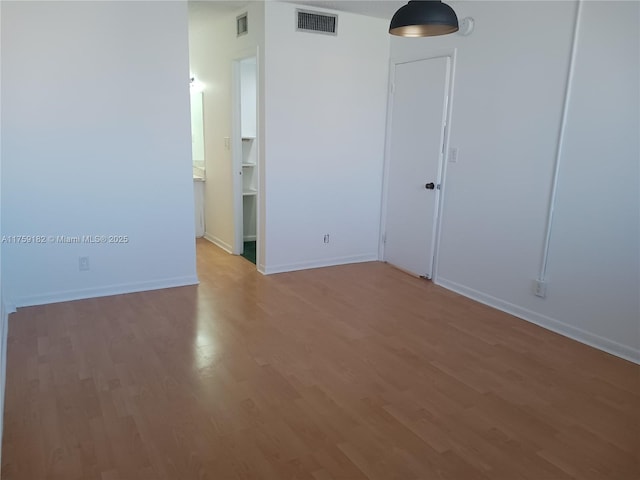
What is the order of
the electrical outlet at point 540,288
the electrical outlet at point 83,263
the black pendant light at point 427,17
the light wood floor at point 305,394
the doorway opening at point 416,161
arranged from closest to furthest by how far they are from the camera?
the light wood floor at point 305,394 < the black pendant light at point 427,17 < the electrical outlet at point 540,288 < the electrical outlet at point 83,263 < the doorway opening at point 416,161

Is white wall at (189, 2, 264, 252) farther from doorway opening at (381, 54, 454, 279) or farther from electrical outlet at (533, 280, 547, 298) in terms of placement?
electrical outlet at (533, 280, 547, 298)

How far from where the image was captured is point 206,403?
2.57 metres

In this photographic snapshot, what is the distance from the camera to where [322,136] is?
4.85m

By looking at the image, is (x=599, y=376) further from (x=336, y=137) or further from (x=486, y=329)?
(x=336, y=137)

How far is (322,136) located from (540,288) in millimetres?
2453

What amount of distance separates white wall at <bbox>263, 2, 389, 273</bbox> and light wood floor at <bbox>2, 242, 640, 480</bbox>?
1.08 meters

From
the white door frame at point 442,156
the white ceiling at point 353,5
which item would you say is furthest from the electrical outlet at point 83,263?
the white door frame at point 442,156

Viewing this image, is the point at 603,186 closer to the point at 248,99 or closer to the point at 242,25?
the point at 242,25

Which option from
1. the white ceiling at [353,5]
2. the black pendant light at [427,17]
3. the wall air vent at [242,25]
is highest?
the white ceiling at [353,5]

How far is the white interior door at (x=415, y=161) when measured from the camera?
4.51 m

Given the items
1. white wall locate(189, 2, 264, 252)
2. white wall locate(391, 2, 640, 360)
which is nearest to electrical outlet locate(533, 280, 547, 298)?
white wall locate(391, 2, 640, 360)

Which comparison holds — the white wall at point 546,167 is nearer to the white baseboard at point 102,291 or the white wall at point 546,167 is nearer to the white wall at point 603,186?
the white wall at point 603,186

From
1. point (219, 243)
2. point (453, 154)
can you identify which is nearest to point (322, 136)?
point (453, 154)

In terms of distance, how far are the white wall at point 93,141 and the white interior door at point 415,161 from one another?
2115 millimetres
